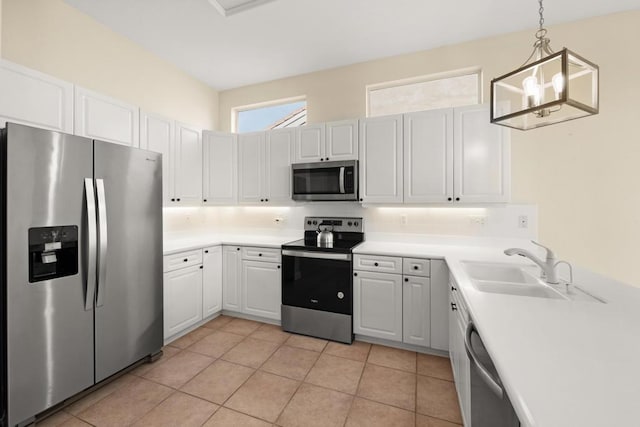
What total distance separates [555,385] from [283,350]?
230cm

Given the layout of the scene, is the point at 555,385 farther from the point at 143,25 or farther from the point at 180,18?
the point at 143,25

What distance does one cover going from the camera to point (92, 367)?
193cm

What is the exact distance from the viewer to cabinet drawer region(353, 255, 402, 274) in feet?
8.48

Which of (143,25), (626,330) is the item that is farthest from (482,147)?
(143,25)

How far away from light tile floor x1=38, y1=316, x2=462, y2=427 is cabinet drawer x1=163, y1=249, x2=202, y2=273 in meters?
0.75

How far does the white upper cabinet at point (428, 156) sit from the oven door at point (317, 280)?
0.98 m

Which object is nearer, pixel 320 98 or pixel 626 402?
pixel 626 402

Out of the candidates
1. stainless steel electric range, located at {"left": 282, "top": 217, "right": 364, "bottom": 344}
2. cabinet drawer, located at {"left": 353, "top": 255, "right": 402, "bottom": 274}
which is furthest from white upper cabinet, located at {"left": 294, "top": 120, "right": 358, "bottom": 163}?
cabinet drawer, located at {"left": 353, "top": 255, "right": 402, "bottom": 274}

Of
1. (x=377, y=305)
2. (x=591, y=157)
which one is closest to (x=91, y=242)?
(x=377, y=305)

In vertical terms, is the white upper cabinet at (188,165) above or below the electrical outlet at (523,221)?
above

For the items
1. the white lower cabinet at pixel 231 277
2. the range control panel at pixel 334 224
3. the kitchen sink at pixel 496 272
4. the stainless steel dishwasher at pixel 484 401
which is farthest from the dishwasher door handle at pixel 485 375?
the white lower cabinet at pixel 231 277

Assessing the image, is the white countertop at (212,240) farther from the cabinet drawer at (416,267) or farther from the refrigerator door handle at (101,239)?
the cabinet drawer at (416,267)

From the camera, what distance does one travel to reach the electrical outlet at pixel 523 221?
8.80 ft

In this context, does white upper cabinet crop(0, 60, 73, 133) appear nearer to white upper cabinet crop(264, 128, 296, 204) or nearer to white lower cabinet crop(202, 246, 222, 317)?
white lower cabinet crop(202, 246, 222, 317)
